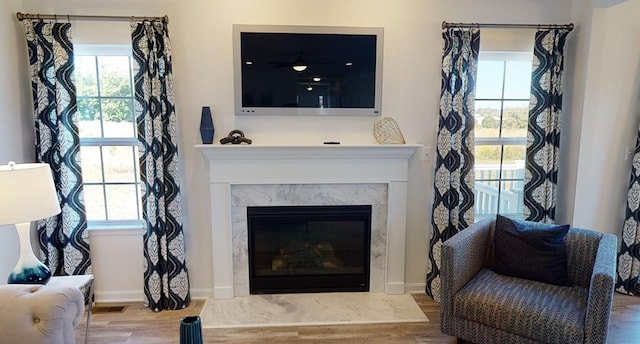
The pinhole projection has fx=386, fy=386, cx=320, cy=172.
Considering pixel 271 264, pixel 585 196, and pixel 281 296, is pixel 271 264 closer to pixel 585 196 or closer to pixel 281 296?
pixel 281 296

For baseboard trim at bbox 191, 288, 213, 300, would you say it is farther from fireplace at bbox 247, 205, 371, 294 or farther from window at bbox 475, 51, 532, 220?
window at bbox 475, 51, 532, 220

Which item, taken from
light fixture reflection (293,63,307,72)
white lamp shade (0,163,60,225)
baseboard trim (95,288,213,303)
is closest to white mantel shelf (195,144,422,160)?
light fixture reflection (293,63,307,72)

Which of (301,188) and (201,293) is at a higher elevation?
(301,188)

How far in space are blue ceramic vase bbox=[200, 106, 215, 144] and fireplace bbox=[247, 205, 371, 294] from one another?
67 centimetres

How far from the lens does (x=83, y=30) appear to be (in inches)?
115

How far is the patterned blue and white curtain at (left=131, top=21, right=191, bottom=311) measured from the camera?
2877 millimetres

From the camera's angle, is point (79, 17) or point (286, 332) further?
point (79, 17)

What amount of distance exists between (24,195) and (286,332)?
5.91 feet

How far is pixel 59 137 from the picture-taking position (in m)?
2.91

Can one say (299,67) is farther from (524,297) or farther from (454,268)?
(524,297)

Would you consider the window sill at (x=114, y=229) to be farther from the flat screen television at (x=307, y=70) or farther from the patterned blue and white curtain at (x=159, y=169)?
the flat screen television at (x=307, y=70)

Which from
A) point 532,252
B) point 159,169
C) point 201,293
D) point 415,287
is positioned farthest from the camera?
point 415,287

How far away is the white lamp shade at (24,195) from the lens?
1937mm

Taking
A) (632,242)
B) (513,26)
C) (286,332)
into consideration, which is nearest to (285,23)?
(513,26)
